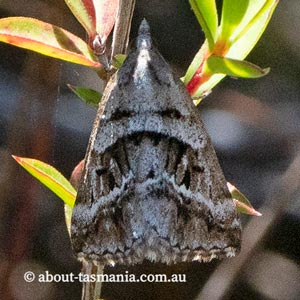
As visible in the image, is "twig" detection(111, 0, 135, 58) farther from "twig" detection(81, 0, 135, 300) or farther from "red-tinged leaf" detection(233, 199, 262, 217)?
"red-tinged leaf" detection(233, 199, 262, 217)

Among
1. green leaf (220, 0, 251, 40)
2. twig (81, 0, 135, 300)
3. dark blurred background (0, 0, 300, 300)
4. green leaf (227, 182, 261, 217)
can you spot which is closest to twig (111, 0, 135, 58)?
twig (81, 0, 135, 300)

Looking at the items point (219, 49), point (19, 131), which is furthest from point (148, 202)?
point (19, 131)

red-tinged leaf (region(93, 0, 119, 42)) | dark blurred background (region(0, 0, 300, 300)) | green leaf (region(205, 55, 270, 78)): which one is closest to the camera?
green leaf (region(205, 55, 270, 78))

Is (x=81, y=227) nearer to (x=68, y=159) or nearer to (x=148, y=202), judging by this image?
(x=148, y=202)


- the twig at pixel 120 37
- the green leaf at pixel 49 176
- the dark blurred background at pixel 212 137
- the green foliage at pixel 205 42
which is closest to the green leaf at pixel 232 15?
the green foliage at pixel 205 42

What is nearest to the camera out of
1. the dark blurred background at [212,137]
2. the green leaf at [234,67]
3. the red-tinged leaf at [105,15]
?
the green leaf at [234,67]

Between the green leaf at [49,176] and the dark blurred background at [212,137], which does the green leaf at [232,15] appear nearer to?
the green leaf at [49,176]

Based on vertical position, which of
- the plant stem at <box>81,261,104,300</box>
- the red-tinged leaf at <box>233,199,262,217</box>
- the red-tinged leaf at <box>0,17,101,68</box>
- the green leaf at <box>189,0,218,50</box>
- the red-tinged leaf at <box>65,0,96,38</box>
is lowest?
the plant stem at <box>81,261,104,300</box>
